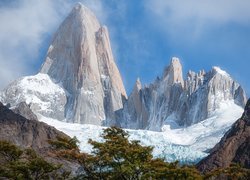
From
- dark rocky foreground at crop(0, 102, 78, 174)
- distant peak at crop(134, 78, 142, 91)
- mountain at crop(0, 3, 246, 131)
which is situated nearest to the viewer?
dark rocky foreground at crop(0, 102, 78, 174)

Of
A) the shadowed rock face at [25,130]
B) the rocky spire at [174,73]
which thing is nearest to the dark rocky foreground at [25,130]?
the shadowed rock face at [25,130]

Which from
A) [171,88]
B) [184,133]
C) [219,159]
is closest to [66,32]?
[171,88]

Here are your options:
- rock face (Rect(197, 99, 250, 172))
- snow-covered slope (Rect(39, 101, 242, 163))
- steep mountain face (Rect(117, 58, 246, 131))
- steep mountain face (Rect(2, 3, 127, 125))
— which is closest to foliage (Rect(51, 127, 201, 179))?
rock face (Rect(197, 99, 250, 172))

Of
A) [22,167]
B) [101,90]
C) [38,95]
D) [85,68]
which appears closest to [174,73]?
[101,90]

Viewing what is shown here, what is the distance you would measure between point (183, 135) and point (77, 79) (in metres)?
47.4

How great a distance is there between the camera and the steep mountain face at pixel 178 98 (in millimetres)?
125062

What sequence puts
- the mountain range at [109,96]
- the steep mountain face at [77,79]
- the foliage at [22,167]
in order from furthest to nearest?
the steep mountain face at [77,79], the mountain range at [109,96], the foliage at [22,167]

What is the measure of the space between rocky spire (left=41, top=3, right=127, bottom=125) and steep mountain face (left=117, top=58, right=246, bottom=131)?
20.8 feet

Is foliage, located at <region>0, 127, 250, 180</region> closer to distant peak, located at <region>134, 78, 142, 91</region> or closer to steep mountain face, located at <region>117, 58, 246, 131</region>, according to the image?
steep mountain face, located at <region>117, 58, 246, 131</region>

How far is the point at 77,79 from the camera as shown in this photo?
154 m

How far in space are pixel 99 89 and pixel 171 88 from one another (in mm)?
21104

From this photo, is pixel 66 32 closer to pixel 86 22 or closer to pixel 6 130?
pixel 86 22

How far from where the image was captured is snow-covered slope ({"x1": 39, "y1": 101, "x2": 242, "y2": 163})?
88812 mm

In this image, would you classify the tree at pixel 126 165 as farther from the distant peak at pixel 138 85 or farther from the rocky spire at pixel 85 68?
the distant peak at pixel 138 85
